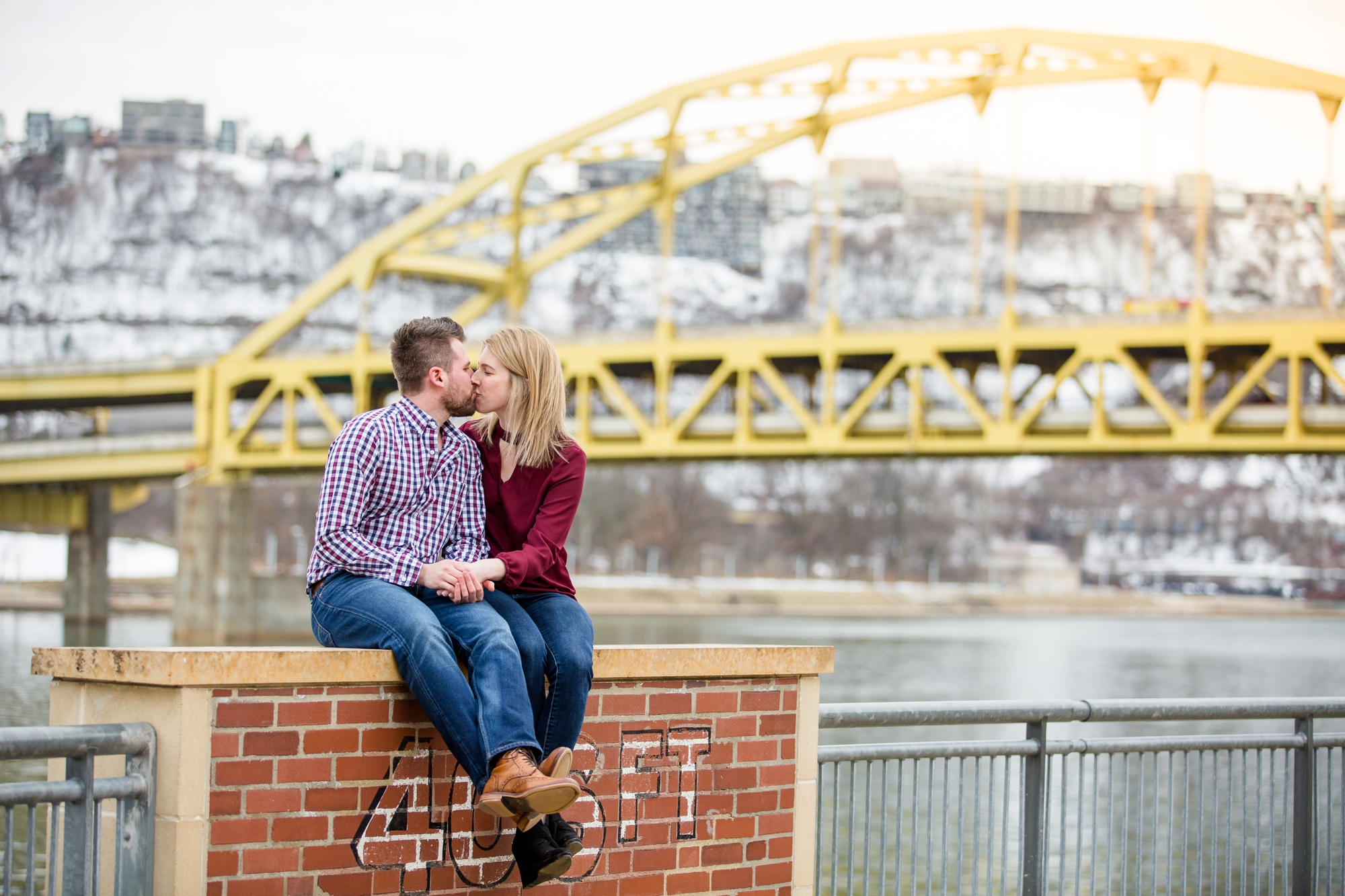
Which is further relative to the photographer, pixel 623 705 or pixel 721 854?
pixel 721 854

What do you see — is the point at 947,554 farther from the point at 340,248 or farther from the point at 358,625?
the point at 358,625

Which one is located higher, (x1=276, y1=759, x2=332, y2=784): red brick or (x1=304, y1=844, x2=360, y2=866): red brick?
(x1=276, y1=759, x2=332, y2=784): red brick

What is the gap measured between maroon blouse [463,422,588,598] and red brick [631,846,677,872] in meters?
0.87

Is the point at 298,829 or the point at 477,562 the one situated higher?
the point at 477,562

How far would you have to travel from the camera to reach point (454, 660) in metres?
4.29

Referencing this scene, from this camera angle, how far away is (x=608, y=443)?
115ft

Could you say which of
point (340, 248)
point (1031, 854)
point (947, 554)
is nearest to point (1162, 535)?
point (947, 554)

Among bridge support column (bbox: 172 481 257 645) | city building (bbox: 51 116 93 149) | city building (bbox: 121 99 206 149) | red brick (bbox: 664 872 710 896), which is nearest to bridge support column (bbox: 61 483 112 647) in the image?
bridge support column (bbox: 172 481 257 645)

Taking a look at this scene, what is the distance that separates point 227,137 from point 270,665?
75.4 metres

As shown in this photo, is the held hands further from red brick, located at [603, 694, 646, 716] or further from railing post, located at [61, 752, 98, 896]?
railing post, located at [61, 752, 98, 896]

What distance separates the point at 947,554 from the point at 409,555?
282 feet

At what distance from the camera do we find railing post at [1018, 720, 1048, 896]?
228 inches

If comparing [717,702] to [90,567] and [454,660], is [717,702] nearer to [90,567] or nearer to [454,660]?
[454,660]

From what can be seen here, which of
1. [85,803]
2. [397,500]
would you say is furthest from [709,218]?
[85,803]
